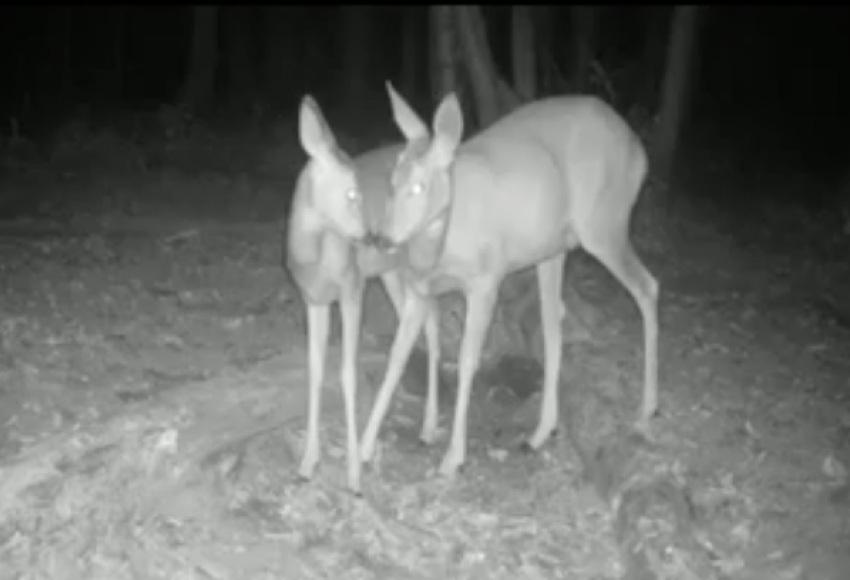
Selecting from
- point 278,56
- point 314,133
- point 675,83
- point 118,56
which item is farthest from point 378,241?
point 278,56

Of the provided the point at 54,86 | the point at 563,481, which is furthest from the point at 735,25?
the point at 563,481

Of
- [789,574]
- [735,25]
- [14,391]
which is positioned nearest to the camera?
[789,574]

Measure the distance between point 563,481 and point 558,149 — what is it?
1.87 meters

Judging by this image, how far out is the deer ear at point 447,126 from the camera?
625 cm

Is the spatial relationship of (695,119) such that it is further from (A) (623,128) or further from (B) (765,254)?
(A) (623,128)

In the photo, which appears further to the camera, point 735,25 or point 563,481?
point 735,25

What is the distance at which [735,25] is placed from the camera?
25.9 meters

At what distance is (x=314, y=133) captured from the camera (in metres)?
5.87

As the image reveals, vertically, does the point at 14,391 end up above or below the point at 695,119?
above

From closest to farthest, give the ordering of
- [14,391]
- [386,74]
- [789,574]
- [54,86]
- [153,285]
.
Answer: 1. [789,574]
2. [14,391]
3. [153,285]
4. [54,86]
5. [386,74]

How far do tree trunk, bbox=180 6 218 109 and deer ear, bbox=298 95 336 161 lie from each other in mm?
14236

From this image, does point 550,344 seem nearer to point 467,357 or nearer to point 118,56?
point 467,357

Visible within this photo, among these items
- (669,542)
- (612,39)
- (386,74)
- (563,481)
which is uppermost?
(669,542)

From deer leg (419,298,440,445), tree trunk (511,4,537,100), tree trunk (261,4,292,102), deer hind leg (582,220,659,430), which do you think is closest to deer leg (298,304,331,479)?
deer leg (419,298,440,445)
